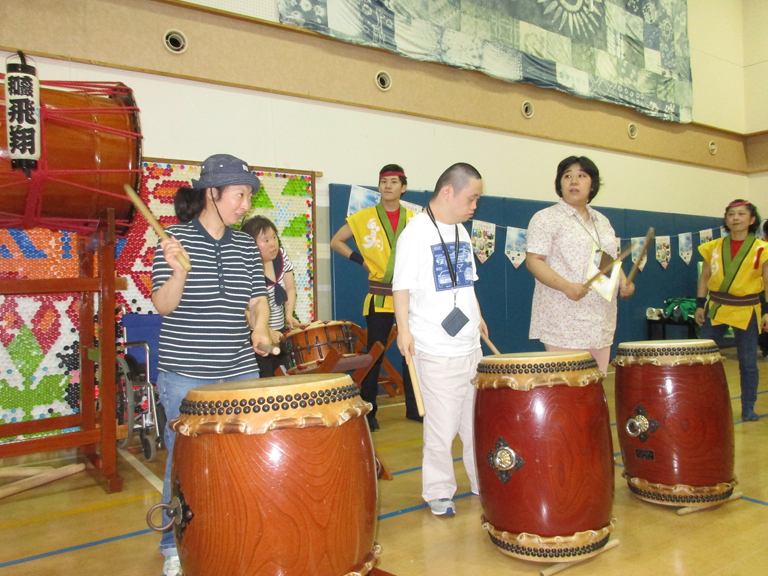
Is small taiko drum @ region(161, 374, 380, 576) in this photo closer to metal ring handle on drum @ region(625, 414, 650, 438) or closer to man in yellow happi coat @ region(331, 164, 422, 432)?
metal ring handle on drum @ region(625, 414, 650, 438)

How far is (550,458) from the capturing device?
182cm

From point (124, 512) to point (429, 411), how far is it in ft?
4.74

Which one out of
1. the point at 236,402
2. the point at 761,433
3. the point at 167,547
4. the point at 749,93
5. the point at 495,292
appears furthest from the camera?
the point at 749,93

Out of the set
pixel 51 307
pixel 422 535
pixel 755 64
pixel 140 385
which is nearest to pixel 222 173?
pixel 422 535

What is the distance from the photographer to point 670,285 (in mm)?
7543

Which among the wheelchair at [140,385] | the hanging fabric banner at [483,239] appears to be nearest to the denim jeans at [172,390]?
the wheelchair at [140,385]

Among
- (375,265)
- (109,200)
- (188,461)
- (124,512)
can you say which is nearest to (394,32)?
(375,265)

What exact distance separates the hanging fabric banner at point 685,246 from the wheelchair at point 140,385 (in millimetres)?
6597

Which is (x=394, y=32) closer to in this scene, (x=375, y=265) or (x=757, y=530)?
(x=375, y=265)

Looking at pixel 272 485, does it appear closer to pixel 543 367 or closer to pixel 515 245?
pixel 543 367

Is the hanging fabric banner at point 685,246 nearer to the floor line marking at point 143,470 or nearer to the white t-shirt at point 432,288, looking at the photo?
the white t-shirt at point 432,288

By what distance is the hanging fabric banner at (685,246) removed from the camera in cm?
767

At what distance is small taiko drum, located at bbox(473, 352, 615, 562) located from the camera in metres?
1.83

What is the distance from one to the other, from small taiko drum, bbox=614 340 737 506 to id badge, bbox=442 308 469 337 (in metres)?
0.70
